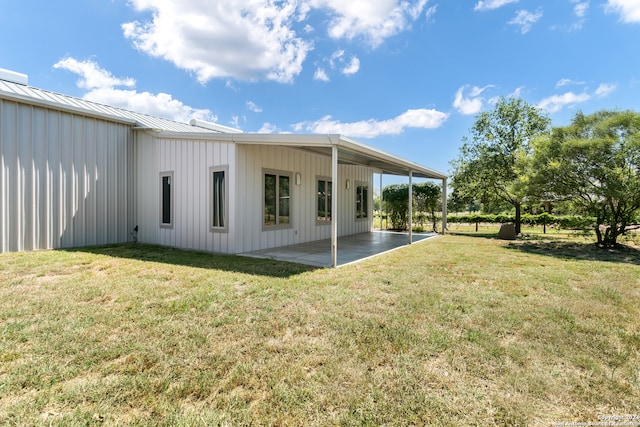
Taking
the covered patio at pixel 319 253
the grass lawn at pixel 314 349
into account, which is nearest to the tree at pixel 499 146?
the covered patio at pixel 319 253

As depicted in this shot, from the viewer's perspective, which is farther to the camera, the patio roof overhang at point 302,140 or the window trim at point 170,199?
the window trim at point 170,199

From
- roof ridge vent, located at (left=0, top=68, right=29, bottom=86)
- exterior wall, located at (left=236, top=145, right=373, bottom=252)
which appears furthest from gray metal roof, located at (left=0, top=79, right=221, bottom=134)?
exterior wall, located at (left=236, top=145, right=373, bottom=252)

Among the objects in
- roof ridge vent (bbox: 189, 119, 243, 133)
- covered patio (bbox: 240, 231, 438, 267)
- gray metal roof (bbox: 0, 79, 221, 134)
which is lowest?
covered patio (bbox: 240, 231, 438, 267)

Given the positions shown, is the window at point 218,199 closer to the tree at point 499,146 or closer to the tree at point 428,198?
the tree at point 428,198

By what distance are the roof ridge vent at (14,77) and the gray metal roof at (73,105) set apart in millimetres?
134

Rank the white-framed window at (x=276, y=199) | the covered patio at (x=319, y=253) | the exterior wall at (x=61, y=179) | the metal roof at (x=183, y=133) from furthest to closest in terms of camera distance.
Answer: the white-framed window at (x=276, y=199) < the exterior wall at (x=61, y=179) < the covered patio at (x=319, y=253) < the metal roof at (x=183, y=133)

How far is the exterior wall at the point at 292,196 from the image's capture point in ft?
23.6

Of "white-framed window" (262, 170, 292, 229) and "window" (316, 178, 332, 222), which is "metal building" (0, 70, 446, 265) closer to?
"white-framed window" (262, 170, 292, 229)

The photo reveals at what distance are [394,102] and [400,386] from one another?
15842 millimetres

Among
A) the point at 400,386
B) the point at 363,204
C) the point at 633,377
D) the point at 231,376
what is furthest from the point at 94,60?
the point at 633,377

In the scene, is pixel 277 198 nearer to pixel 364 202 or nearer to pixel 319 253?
pixel 319 253

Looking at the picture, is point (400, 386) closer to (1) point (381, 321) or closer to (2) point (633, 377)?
(1) point (381, 321)

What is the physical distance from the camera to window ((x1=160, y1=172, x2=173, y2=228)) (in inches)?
320

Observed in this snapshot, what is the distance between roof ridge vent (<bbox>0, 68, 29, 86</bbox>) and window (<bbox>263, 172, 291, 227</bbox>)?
694 centimetres
